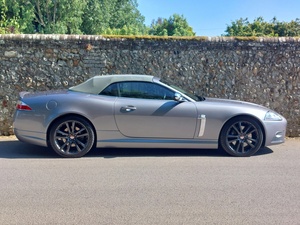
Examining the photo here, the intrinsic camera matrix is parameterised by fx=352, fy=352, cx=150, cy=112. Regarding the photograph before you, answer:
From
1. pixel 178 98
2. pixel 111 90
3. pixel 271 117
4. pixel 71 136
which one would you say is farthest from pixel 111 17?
pixel 271 117

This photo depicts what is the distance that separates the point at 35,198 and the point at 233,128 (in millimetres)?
3621

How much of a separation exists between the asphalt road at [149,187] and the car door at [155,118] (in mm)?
477

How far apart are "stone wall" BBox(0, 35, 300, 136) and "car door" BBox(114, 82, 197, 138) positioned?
7.53 feet

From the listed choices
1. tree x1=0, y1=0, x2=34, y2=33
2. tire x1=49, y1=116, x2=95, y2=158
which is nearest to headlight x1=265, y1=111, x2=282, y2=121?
tire x1=49, y1=116, x2=95, y2=158

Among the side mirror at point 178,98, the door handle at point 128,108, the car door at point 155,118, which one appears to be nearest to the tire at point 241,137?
the car door at point 155,118

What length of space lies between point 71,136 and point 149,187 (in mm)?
2058

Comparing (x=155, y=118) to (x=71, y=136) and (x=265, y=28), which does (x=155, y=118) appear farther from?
(x=265, y=28)

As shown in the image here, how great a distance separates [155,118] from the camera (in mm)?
6180

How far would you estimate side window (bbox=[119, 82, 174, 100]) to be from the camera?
6364 mm

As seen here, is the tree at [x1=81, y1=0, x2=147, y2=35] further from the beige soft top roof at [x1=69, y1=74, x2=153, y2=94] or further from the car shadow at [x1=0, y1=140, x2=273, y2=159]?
the car shadow at [x1=0, y1=140, x2=273, y2=159]

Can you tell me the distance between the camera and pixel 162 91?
6.38 m

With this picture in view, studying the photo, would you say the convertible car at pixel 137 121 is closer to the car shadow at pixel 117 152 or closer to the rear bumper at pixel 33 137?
the rear bumper at pixel 33 137

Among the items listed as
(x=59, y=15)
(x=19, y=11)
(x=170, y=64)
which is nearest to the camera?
(x=170, y=64)

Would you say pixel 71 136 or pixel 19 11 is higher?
pixel 19 11
